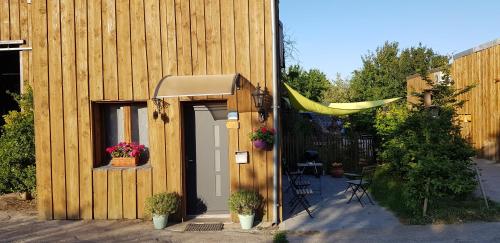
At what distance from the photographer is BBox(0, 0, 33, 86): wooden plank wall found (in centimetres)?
1205

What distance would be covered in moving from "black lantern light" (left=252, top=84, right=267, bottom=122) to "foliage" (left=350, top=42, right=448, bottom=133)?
97.2 ft

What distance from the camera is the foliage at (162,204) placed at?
7.73 m

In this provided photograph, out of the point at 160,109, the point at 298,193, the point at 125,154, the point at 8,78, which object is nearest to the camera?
the point at 160,109

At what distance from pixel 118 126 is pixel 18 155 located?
10.2 feet

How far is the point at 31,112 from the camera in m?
10.8

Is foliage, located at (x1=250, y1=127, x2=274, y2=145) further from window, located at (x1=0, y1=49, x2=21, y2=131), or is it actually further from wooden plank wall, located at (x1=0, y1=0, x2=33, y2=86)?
window, located at (x1=0, y1=49, x2=21, y2=131)

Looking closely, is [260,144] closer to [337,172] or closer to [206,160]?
[206,160]

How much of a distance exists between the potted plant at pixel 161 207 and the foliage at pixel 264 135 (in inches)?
72.7

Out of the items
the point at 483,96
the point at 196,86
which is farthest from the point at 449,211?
the point at 483,96

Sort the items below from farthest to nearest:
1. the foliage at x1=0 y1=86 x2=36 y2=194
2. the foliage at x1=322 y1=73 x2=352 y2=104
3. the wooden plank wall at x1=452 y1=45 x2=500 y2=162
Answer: the foliage at x1=322 y1=73 x2=352 y2=104
the wooden plank wall at x1=452 y1=45 x2=500 y2=162
the foliage at x1=0 y1=86 x2=36 y2=194

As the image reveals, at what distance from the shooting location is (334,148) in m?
15.5

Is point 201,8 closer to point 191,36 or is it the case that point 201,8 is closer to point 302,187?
point 191,36

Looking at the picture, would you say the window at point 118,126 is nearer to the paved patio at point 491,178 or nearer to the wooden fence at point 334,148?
the paved patio at point 491,178

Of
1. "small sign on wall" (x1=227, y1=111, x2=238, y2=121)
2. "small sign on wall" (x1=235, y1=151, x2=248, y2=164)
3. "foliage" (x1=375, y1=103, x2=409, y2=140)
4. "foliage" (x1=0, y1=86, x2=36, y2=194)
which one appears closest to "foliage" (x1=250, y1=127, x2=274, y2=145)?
"small sign on wall" (x1=235, y1=151, x2=248, y2=164)
